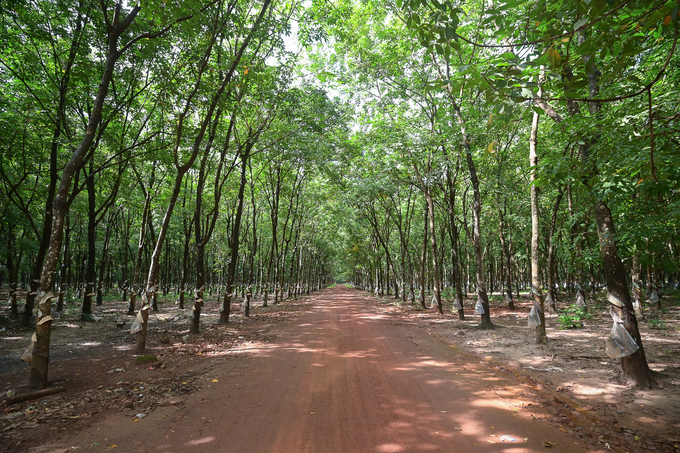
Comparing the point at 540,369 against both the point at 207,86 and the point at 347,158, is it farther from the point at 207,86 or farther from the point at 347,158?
the point at 347,158

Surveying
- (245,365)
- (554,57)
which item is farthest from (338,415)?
(554,57)

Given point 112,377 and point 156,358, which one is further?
point 156,358

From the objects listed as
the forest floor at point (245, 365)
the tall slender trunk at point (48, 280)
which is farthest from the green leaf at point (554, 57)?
the tall slender trunk at point (48, 280)

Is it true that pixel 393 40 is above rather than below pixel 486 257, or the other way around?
above

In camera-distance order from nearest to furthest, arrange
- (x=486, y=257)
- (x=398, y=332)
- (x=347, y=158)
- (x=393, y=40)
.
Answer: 1. (x=398, y=332)
2. (x=393, y=40)
3. (x=347, y=158)
4. (x=486, y=257)

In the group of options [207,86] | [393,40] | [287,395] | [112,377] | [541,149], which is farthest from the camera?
[541,149]

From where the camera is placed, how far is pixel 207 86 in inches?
355

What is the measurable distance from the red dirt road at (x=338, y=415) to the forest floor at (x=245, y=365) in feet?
0.80

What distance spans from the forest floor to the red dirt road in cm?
24

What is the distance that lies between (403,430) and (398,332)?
7469 mm

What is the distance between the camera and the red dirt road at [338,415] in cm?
364

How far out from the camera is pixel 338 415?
4.35 meters

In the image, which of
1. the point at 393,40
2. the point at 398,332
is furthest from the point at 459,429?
the point at 393,40

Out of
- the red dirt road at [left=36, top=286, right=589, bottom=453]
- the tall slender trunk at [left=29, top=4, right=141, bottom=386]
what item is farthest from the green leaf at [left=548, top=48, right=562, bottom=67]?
the tall slender trunk at [left=29, top=4, right=141, bottom=386]
